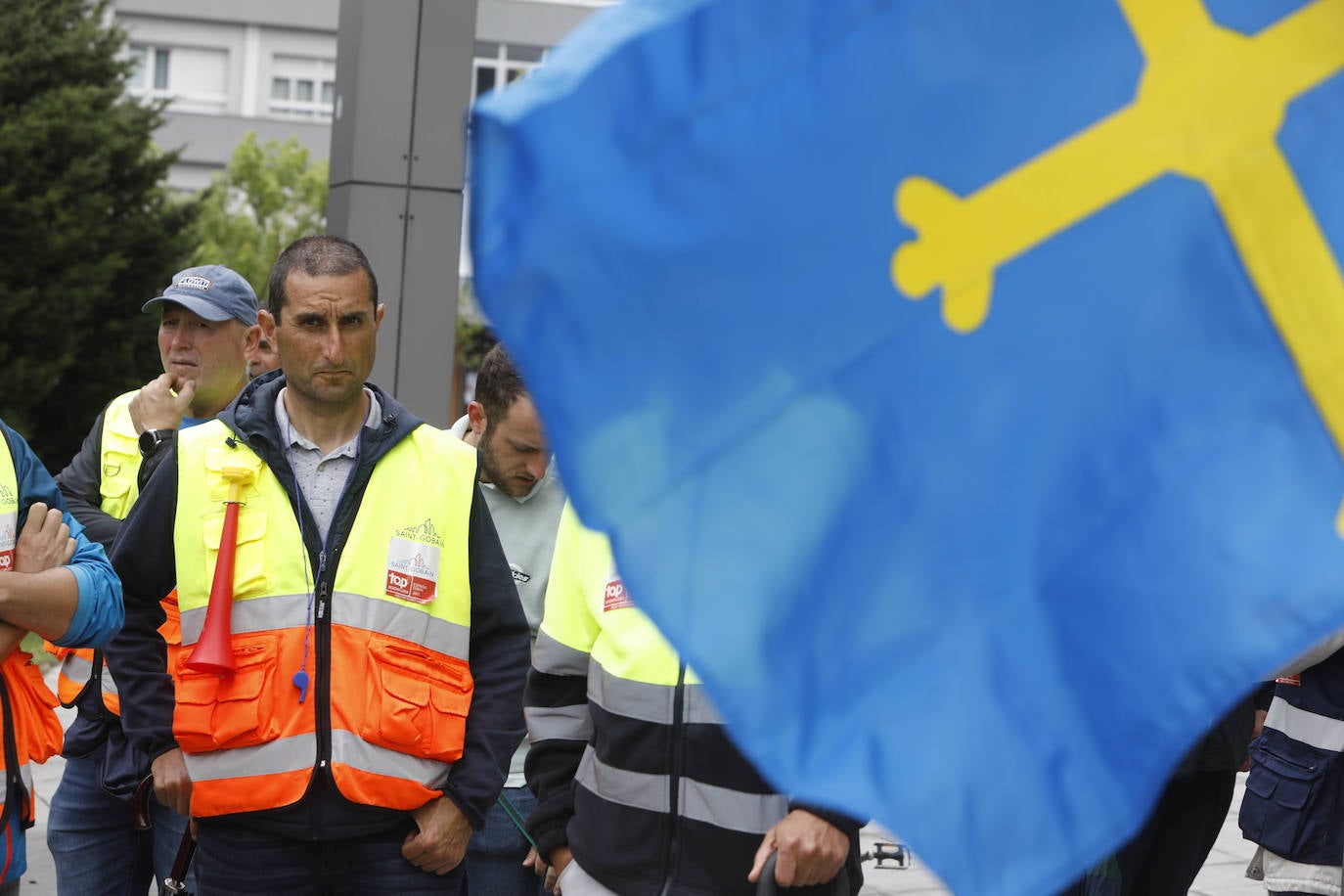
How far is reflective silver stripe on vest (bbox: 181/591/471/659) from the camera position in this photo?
3836 millimetres

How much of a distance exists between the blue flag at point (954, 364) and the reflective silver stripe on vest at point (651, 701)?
65.2 inches

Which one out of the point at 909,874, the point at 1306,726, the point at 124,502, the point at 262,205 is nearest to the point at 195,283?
the point at 124,502

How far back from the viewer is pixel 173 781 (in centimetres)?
390

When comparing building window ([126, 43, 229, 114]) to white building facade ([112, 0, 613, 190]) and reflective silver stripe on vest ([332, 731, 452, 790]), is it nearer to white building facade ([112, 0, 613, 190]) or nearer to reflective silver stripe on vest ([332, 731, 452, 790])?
white building facade ([112, 0, 613, 190])

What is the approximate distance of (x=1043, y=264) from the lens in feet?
6.03

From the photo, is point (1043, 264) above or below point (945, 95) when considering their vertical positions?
below

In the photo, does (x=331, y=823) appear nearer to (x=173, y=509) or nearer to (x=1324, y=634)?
(x=173, y=509)

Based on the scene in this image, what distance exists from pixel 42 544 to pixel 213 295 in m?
1.86

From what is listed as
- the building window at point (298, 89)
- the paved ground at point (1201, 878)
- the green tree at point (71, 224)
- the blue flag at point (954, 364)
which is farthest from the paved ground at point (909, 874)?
the building window at point (298, 89)

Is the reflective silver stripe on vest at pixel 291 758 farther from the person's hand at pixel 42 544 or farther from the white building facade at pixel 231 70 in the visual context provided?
the white building facade at pixel 231 70

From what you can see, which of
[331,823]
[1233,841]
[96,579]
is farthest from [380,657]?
[1233,841]

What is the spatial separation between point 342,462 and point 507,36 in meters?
42.5

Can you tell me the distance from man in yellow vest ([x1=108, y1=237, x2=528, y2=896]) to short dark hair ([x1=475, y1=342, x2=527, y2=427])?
0.66 m

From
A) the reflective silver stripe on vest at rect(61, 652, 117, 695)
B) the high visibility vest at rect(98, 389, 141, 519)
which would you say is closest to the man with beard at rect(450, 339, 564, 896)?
the high visibility vest at rect(98, 389, 141, 519)
